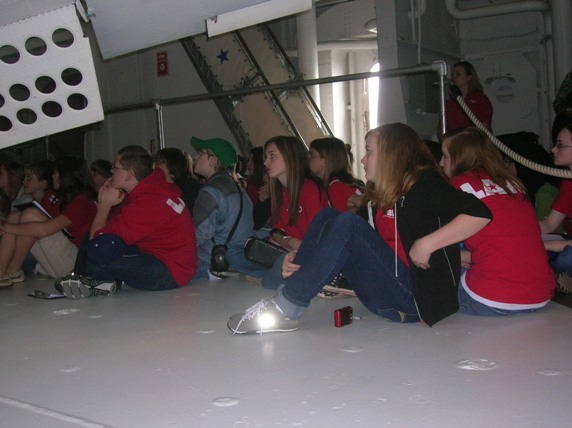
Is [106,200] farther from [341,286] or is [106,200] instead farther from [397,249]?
[397,249]

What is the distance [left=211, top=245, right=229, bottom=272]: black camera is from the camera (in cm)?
407

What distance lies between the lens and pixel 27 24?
5.80ft

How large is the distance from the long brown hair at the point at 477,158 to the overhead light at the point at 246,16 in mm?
1101

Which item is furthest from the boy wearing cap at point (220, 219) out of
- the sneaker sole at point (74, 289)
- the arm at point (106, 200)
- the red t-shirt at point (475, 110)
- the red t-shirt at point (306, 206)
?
the red t-shirt at point (475, 110)

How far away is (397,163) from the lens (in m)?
2.62

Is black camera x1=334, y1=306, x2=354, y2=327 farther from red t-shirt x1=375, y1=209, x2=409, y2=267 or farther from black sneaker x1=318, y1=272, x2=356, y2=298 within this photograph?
black sneaker x1=318, y1=272, x2=356, y2=298

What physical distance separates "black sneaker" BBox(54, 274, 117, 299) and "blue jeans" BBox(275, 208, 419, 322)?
1.55m

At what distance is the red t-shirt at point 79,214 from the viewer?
454 centimetres

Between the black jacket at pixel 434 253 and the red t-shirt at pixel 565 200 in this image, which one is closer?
the black jacket at pixel 434 253

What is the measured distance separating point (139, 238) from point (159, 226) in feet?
0.42

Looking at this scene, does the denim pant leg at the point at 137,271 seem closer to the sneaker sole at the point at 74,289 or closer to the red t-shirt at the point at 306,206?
the sneaker sole at the point at 74,289

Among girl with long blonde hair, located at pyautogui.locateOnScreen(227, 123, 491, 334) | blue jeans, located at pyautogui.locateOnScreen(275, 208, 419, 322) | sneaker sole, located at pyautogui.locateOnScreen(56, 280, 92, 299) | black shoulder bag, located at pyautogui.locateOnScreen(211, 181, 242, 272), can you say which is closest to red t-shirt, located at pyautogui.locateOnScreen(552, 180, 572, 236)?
girl with long blonde hair, located at pyautogui.locateOnScreen(227, 123, 491, 334)

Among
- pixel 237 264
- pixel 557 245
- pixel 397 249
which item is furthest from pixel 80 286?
pixel 557 245

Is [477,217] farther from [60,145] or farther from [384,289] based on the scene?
[60,145]
